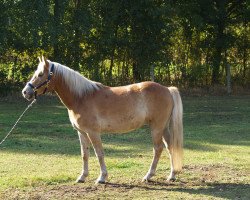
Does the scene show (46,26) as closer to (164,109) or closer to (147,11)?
(147,11)

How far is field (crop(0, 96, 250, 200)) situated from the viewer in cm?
803

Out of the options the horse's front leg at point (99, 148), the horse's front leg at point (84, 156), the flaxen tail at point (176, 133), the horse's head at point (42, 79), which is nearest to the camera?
the horse's head at point (42, 79)

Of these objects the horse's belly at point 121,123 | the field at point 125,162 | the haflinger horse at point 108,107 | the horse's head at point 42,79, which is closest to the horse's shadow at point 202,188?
the field at point 125,162

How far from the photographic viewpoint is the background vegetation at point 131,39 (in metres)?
22.6

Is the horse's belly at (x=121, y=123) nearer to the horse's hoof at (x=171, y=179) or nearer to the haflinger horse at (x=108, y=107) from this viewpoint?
the haflinger horse at (x=108, y=107)

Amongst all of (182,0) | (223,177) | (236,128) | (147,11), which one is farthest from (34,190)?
(182,0)

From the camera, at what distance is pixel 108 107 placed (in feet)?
28.1

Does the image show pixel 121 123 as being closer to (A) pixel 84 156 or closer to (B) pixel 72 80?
(A) pixel 84 156

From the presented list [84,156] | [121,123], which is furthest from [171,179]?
[84,156]

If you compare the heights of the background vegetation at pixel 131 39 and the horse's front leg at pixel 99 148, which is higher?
the background vegetation at pixel 131 39

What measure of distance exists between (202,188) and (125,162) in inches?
100.0

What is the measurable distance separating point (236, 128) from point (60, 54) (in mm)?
11460

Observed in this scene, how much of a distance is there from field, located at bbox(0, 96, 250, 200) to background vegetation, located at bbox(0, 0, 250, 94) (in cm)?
540

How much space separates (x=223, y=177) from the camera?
29.6 ft
